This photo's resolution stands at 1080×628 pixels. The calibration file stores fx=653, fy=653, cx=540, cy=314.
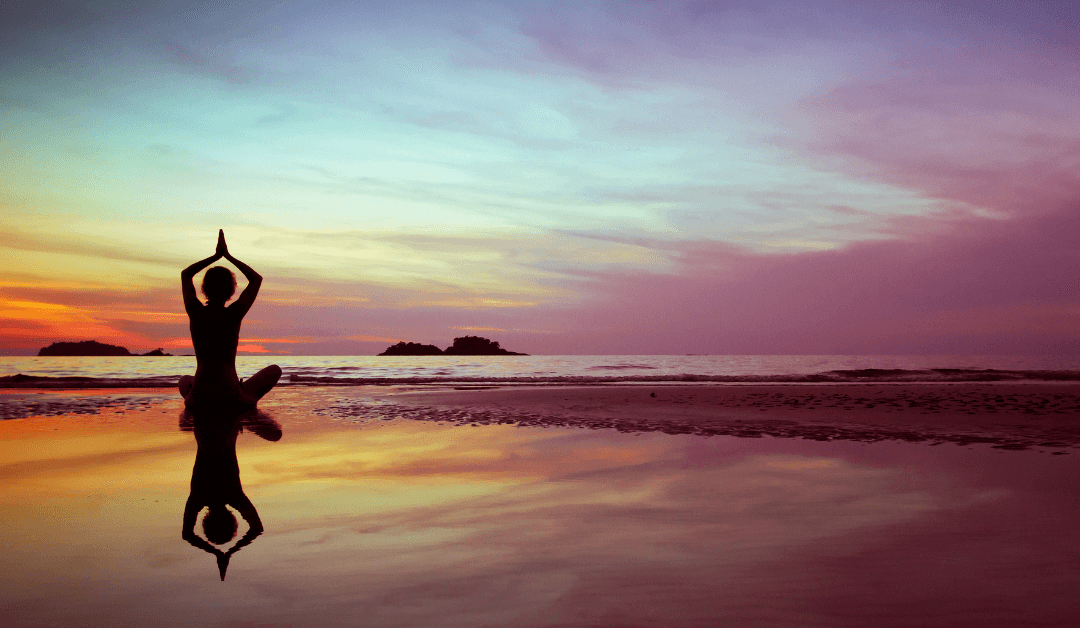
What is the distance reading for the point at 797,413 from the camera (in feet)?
42.3

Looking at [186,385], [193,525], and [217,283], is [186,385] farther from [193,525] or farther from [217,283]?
[193,525]

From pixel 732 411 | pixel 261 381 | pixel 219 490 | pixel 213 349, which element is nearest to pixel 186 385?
pixel 261 381

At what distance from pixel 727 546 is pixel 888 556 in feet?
2.79

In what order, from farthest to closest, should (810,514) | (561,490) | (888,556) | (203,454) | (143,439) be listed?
(143,439)
(203,454)
(561,490)
(810,514)
(888,556)

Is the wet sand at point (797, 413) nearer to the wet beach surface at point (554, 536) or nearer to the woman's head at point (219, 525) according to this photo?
the wet beach surface at point (554, 536)

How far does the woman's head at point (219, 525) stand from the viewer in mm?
3795

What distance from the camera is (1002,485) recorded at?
5.55 meters

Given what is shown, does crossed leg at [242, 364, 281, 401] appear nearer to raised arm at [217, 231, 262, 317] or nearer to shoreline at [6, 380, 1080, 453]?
shoreline at [6, 380, 1080, 453]

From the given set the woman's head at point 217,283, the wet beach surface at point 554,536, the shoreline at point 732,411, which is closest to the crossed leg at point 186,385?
the shoreline at point 732,411

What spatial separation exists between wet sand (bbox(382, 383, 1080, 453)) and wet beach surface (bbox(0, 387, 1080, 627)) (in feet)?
5.08

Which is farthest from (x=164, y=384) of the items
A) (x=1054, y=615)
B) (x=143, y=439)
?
(x=1054, y=615)

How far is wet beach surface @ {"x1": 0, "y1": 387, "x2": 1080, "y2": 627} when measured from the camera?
110 inches

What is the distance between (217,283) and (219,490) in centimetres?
537

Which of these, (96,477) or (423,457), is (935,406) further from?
(96,477)
